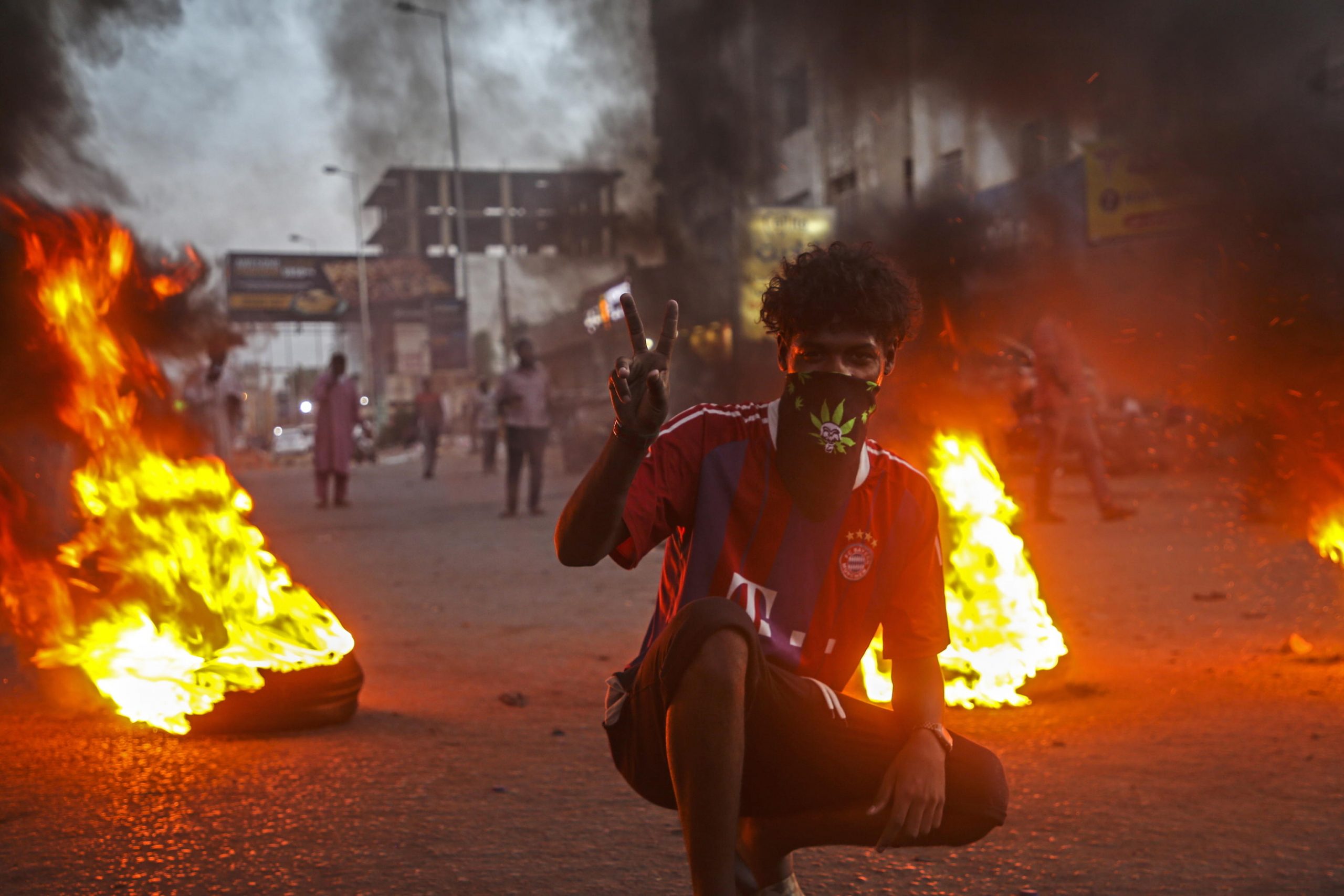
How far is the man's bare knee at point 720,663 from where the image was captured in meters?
1.94

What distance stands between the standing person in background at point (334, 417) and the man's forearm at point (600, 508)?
39.1 feet

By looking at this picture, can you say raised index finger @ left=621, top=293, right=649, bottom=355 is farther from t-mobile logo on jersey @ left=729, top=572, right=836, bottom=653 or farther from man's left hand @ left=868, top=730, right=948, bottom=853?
man's left hand @ left=868, top=730, right=948, bottom=853

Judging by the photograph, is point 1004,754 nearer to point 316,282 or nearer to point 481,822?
point 481,822

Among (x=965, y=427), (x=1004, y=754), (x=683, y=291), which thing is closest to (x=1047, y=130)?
(x=965, y=427)

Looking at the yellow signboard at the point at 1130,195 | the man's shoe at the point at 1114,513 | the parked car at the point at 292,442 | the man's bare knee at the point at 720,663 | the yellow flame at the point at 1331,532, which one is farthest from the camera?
the parked car at the point at 292,442

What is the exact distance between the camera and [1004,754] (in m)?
3.86

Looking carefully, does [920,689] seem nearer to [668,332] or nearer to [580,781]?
[668,332]

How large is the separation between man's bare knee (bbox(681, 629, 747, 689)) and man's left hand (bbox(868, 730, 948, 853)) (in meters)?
0.33

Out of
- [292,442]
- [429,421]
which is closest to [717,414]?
[429,421]

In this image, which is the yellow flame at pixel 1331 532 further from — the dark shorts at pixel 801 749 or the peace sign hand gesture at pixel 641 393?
the peace sign hand gesture at pixel 641 393

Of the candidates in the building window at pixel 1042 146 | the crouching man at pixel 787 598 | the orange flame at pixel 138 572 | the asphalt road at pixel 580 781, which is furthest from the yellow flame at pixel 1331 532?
the building window at pixel 1042 146

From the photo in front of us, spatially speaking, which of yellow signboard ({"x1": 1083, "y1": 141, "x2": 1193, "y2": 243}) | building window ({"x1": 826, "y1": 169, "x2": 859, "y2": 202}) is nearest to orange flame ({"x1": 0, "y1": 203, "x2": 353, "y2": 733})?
yellow signboard ({"x1": 1083, "y1": 141, "x2": 1193, "y2": 243})

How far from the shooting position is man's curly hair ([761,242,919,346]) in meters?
2.24

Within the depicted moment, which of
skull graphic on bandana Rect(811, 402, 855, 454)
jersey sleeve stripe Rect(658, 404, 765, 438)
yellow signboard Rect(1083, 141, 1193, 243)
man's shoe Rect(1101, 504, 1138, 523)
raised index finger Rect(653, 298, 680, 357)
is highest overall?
yellow signboard Rect(1083, 141, 1193, 243)
